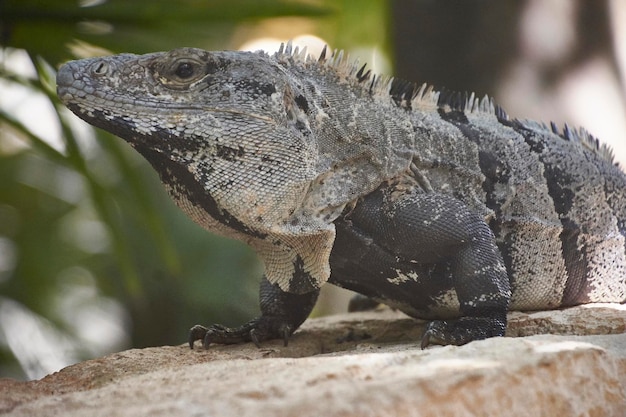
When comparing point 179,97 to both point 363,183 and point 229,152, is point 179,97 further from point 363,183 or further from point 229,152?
point 363,183

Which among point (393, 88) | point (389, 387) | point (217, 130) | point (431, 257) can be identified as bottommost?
point (389, 387)

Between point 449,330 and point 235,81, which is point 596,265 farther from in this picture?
point 235,81

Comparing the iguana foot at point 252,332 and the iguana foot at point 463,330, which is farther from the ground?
the iguana foot at point 463,330

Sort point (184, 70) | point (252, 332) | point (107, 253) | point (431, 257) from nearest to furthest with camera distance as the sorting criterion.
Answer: point (184, 70) → point (431, 257) → point (252, 332) → point (107, 253)

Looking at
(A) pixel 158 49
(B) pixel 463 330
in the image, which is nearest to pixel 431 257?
(B) pixel 463 330

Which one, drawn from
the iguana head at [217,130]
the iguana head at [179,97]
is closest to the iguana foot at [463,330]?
the iguana head at [217,130]

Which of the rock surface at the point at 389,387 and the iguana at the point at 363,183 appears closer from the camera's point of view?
the rock surface at the point at 389,387

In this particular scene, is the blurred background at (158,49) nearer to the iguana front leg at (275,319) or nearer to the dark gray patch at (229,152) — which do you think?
the dark gray patch at (229,152)
